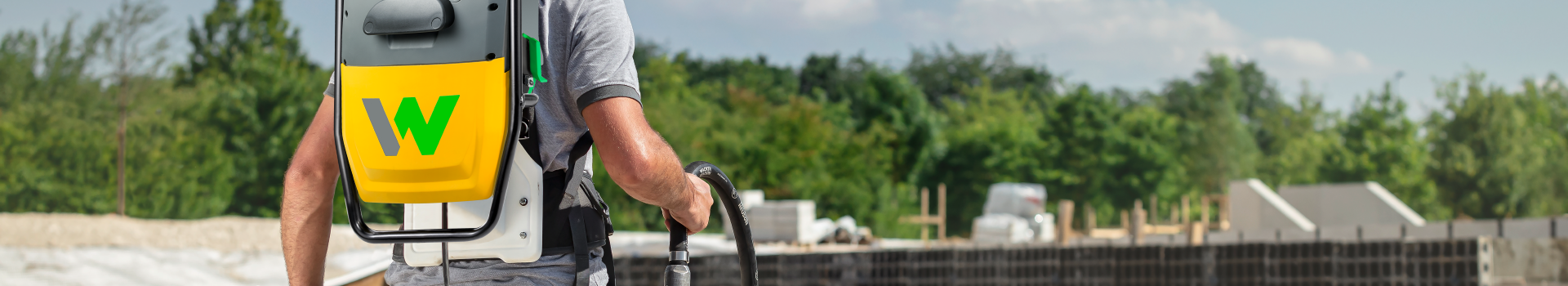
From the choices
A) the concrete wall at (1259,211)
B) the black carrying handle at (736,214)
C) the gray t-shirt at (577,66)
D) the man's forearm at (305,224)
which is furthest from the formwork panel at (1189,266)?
the concrete wall at (1259,211)

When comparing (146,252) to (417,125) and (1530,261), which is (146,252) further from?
(417,125)

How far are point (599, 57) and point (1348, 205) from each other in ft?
71.9

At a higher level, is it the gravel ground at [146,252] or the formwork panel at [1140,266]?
the formwork panel at [1140,266]

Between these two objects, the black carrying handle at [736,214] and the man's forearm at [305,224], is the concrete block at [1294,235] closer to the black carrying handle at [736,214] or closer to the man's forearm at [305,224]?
the black carrying handle at [736,214]

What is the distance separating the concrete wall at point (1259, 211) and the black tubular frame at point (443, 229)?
62.3 ft

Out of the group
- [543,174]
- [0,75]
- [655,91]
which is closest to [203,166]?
[0,75]

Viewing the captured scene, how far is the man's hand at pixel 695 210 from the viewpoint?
1750 mm

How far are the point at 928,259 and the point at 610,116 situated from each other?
24.9 feet

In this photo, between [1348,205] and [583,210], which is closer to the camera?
[583,210]

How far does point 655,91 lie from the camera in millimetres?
47406

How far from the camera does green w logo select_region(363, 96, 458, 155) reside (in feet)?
4.52

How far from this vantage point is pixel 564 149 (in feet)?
5.44

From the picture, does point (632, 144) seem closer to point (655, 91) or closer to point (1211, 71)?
point (655, 91)

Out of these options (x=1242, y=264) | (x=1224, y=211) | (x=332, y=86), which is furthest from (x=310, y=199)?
(x=1224, y=211)
